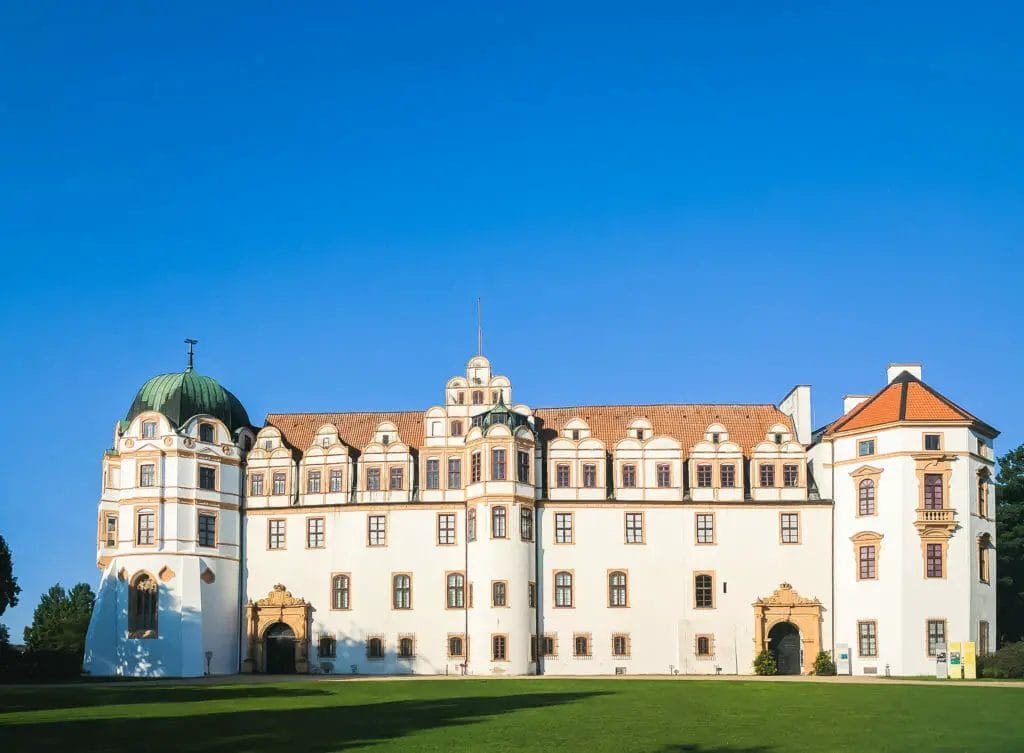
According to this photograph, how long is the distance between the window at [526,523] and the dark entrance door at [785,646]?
39.6ft

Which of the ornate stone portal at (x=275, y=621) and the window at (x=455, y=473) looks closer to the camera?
the ornate stone portal at (x=275, y=621)

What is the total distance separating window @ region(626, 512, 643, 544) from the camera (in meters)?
65.8

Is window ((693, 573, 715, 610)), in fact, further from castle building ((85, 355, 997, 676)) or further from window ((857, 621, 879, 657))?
window ((857, 621, 879, 657))

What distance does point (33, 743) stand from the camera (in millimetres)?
28125

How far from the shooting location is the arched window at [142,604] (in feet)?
216

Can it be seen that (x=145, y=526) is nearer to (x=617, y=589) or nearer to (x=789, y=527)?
(x=617, y=589)

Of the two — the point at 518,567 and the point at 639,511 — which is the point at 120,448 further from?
the point at 639,511

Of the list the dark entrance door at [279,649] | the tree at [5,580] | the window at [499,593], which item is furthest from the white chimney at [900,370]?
the tree at [5,580]

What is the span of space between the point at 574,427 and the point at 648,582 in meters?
8.42

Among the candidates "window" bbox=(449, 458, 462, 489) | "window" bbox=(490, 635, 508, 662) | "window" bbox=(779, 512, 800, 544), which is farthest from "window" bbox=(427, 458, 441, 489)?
"window" bbox=(779, 512, 800, 544)

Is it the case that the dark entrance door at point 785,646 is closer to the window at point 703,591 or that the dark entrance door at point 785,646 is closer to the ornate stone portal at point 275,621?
the window at point 703,591

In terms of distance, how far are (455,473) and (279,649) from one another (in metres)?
12.1

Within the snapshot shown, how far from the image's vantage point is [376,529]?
67.4 m

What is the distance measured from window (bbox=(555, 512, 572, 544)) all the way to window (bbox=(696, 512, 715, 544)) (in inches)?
240
